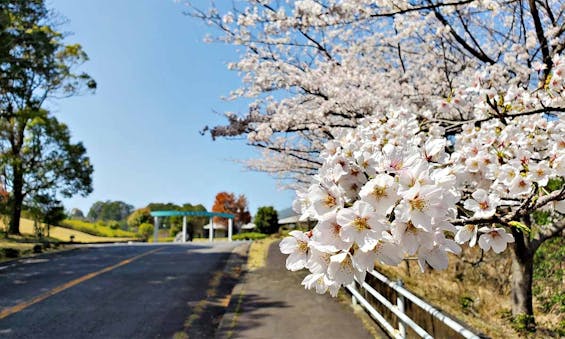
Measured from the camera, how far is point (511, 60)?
705 centimetres

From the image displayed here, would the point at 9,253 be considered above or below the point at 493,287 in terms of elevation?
above

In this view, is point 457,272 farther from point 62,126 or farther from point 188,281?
point 62,126

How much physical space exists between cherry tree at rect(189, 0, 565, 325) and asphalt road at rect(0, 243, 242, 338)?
9.78ft

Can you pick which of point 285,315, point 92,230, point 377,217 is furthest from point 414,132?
point 92,230

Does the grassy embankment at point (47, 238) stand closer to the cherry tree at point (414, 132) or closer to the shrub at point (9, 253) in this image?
the shrub at point (9, 253)

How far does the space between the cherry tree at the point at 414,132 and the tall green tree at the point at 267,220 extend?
30404 mm

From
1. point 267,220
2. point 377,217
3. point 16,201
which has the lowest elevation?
point 267,220

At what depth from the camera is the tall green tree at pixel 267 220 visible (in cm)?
4325

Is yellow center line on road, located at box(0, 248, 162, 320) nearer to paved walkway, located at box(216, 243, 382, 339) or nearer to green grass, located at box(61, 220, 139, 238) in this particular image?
paved walkway, located at box(216, 243, 382, 339)

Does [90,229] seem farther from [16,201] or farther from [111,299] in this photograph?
[111,299]

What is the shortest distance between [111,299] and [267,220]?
36696mm

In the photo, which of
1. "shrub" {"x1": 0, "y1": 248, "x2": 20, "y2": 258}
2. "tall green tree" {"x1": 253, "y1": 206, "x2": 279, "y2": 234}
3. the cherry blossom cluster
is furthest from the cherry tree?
"tall green tree" {"x1": 253, "y1": 206, "x2": 279, "y2": 234}

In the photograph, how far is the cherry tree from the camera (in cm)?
138

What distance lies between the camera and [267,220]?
1702 inches
